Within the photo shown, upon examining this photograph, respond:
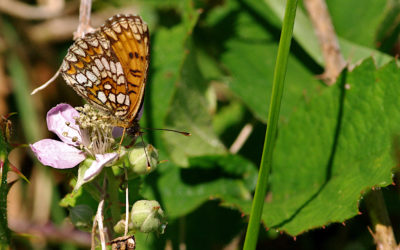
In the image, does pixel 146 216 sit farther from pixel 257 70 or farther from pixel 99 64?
pixel 257 70

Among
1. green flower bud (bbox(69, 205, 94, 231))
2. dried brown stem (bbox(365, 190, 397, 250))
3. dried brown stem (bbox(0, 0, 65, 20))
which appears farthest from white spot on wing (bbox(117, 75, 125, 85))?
dried brown stem (bbox(0, 0, 65, 20))

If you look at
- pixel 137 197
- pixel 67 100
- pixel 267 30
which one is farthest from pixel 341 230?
pixel 67 100

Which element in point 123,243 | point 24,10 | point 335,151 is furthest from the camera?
point 24,10

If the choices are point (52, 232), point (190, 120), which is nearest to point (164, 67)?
point (190, 120)

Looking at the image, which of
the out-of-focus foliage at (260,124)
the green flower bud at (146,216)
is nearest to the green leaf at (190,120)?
the out-of-focus foliage at (260,124)

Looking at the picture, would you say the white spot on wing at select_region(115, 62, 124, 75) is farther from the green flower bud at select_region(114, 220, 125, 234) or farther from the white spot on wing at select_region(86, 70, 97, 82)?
the green flower bud at select_region(114, 220, 125, 234)

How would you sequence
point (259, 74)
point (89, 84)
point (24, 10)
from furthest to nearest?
point (24, 10)
point (259, 74)
point (89, 84)

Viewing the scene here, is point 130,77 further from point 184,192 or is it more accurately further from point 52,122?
point 184,192
